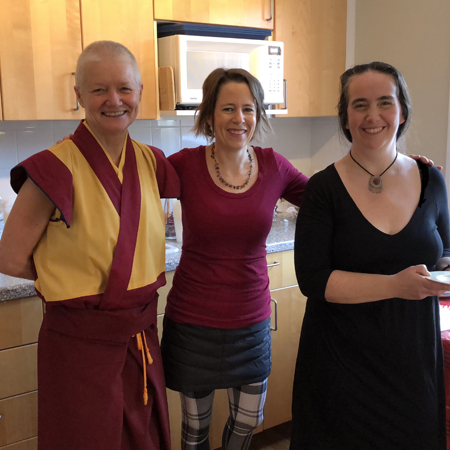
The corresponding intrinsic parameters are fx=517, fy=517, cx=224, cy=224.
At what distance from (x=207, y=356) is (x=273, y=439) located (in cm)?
113

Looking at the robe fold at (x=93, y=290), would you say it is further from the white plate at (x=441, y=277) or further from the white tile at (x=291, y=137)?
the white tile at (x=291, y=137)

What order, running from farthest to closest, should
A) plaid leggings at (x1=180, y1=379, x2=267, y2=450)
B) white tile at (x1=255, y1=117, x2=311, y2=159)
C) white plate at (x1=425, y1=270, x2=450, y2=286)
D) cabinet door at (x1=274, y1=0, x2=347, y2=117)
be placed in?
1. white tile at (x1=255, y1=117, x2=311, y2=159)
2. cabinet door at (x1=274, y1=0, x2=347, y2=117)
3. plaid leggings at (x1=180, y1=379, x2=267, y2=450)
4. white plate at (x1=425, y1=270, x2=450, y2=286)

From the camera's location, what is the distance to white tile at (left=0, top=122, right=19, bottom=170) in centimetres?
218

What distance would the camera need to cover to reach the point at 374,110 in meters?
1.19

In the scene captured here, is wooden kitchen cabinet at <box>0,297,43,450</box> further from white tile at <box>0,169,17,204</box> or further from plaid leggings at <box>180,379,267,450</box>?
white tile at <box>0,169,17,204</box>

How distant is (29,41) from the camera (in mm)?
1876

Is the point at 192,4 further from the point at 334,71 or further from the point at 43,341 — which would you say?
the point at 43,341

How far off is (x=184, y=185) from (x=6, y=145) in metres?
1.13

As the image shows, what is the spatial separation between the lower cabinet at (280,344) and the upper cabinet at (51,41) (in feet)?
3.43

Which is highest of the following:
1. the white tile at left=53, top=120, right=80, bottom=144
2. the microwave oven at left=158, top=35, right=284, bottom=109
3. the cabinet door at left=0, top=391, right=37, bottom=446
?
the microwave oven at left=158, top=35, right=284, bottom=109

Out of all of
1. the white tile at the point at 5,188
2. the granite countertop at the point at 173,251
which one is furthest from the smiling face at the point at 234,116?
the white tile at the point at 5,188

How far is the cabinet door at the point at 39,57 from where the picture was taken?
6.06 ft

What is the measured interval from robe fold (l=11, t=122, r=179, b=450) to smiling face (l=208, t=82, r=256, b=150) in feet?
0.90

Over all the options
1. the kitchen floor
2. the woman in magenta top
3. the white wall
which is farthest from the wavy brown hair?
the kitchen floor
